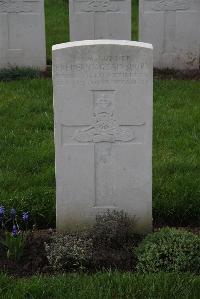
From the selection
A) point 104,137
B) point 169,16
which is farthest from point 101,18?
point 104,137

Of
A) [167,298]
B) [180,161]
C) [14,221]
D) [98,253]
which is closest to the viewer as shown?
[167,298]

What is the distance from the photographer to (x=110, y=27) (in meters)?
10.9

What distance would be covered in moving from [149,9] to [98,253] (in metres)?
6.73

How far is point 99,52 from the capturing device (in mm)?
4746

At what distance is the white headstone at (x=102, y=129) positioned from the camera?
188 inches

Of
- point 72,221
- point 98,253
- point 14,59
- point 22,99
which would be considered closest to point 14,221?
point 72,221

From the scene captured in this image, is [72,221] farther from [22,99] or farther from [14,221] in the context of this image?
[22,99]

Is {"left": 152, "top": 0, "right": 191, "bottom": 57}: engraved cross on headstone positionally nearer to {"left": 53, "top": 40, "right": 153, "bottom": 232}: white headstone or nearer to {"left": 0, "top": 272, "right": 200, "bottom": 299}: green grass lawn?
{"left": 53, "top": 40, "right": 153, "bottom": 232}: white headstone

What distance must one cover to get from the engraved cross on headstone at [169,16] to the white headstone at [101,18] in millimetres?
535

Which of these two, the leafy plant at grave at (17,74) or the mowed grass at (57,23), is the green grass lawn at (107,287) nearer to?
the leafy plant at grave at (17,74)

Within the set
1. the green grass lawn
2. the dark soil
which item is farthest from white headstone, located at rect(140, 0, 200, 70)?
the green grass lawn

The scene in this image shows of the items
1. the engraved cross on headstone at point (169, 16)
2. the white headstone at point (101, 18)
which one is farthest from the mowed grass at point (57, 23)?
the engraved cross on headstone at point (169, 16)

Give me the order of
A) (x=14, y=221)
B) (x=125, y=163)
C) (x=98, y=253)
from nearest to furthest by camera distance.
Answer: (x=98, y=253) → (x=125, y=163) → (x=14, y=221)

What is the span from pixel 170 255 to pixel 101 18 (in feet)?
23.0
